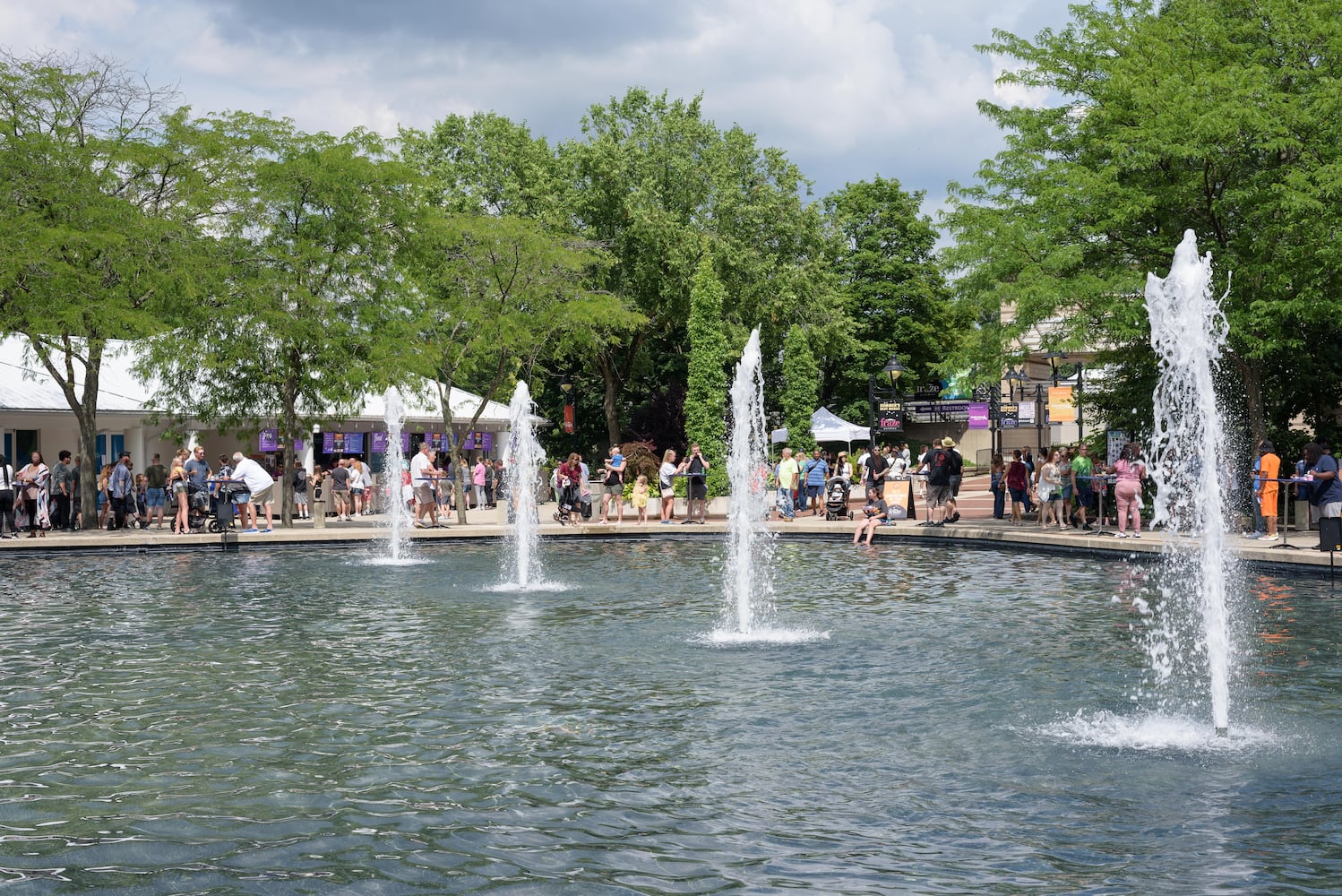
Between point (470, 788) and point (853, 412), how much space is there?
5827 cm

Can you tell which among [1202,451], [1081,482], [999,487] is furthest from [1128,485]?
[1202,451]

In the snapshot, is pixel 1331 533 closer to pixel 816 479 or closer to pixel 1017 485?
pixel 1017 485

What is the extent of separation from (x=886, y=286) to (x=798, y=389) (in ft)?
31.7

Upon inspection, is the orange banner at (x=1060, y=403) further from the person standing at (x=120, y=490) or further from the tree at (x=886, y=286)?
the tree at (x=886, y=286)

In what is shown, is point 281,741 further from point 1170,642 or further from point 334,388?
point 334,388

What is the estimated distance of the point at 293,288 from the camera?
102ft

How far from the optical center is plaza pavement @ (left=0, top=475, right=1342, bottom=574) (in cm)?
2281

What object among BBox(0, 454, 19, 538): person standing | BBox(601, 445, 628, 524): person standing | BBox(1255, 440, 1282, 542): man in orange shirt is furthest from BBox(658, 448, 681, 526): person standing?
BBox(0, 454, 19, 538): person standing

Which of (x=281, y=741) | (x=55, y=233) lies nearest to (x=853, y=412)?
(x=55, y=233)

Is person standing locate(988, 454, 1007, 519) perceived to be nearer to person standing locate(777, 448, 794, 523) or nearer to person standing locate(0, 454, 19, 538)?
person standing locate(777, 448, 794, 523)

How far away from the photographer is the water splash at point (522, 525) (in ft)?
65.3

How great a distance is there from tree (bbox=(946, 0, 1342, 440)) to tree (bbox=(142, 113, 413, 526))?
13700 mm

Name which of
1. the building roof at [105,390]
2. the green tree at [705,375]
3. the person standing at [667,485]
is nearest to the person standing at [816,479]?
the person standing at [667,485]

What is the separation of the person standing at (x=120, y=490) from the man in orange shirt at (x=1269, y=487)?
78.7 feet
